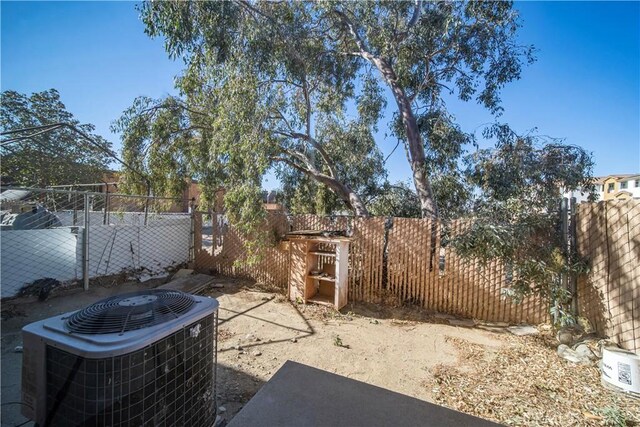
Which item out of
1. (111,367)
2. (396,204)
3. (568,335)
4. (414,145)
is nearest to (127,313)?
(111,367)

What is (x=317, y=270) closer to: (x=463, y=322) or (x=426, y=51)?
(x=463, y=322)

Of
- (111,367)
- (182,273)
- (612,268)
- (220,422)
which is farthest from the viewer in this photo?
(182,273)

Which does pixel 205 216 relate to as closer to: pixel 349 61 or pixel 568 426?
pixel 349 61

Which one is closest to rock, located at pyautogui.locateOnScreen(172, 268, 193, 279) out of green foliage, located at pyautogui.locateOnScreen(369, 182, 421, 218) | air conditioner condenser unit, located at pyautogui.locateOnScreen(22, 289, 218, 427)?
green foliage, located at pyautogui.locateOnScreen(369, 182, 421, 218)

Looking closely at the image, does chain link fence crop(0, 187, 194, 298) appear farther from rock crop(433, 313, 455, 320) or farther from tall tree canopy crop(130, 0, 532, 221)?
rock crop(433, 313, 455, 320)

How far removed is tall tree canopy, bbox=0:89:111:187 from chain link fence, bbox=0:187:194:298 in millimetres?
7282

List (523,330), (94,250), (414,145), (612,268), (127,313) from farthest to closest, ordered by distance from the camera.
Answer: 1. (414,145)
2. (94,250)
3. (523,330)
4. (612,268)
5. (127,313)

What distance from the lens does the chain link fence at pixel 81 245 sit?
436cm

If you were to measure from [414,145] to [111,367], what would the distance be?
596 centimetres

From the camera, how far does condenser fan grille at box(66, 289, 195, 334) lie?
4.21 ft

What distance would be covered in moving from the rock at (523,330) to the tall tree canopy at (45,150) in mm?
14795

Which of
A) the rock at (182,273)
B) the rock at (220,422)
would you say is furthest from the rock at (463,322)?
the rock at (182,273)

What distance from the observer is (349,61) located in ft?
23.1

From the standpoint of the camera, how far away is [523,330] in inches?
159
